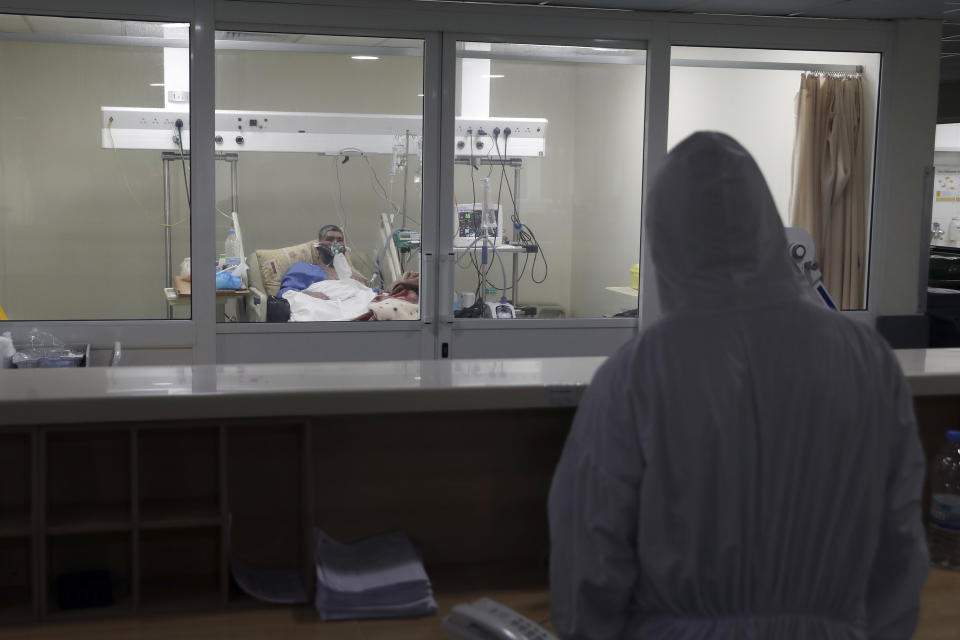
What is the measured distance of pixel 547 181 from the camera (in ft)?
15.9

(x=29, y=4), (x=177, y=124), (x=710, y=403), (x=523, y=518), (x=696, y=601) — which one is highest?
(x=29, y=4)

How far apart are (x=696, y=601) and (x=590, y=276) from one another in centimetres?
381

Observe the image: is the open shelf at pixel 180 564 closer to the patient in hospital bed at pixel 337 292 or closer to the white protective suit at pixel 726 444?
the white protective suit at pixel 726 444

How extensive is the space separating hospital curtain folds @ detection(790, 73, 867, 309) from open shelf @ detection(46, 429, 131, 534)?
4.17 meters

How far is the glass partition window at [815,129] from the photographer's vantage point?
496 cm

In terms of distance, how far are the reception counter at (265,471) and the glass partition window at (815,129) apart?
3.28 meters

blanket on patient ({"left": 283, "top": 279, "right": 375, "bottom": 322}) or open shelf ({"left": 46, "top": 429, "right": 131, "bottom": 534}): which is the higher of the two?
blanket on patient ({"left": 283, "top": 279, "right": 375, "bottom": 322})

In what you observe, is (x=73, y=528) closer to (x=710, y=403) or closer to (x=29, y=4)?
(x=710, y=403)

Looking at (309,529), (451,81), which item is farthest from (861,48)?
(309,529)

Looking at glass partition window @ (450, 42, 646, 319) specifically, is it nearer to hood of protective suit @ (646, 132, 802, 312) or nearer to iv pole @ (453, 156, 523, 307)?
iv pole @ (453, 156, 523, 307)

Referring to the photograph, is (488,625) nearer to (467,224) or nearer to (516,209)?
(467,224)

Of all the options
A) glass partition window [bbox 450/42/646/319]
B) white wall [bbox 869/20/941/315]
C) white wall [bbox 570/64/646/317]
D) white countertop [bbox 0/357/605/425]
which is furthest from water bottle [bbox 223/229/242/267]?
white wall [bbox 869/20/941/315]

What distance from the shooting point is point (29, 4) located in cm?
398

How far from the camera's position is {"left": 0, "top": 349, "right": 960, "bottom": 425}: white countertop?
154 centimetres
